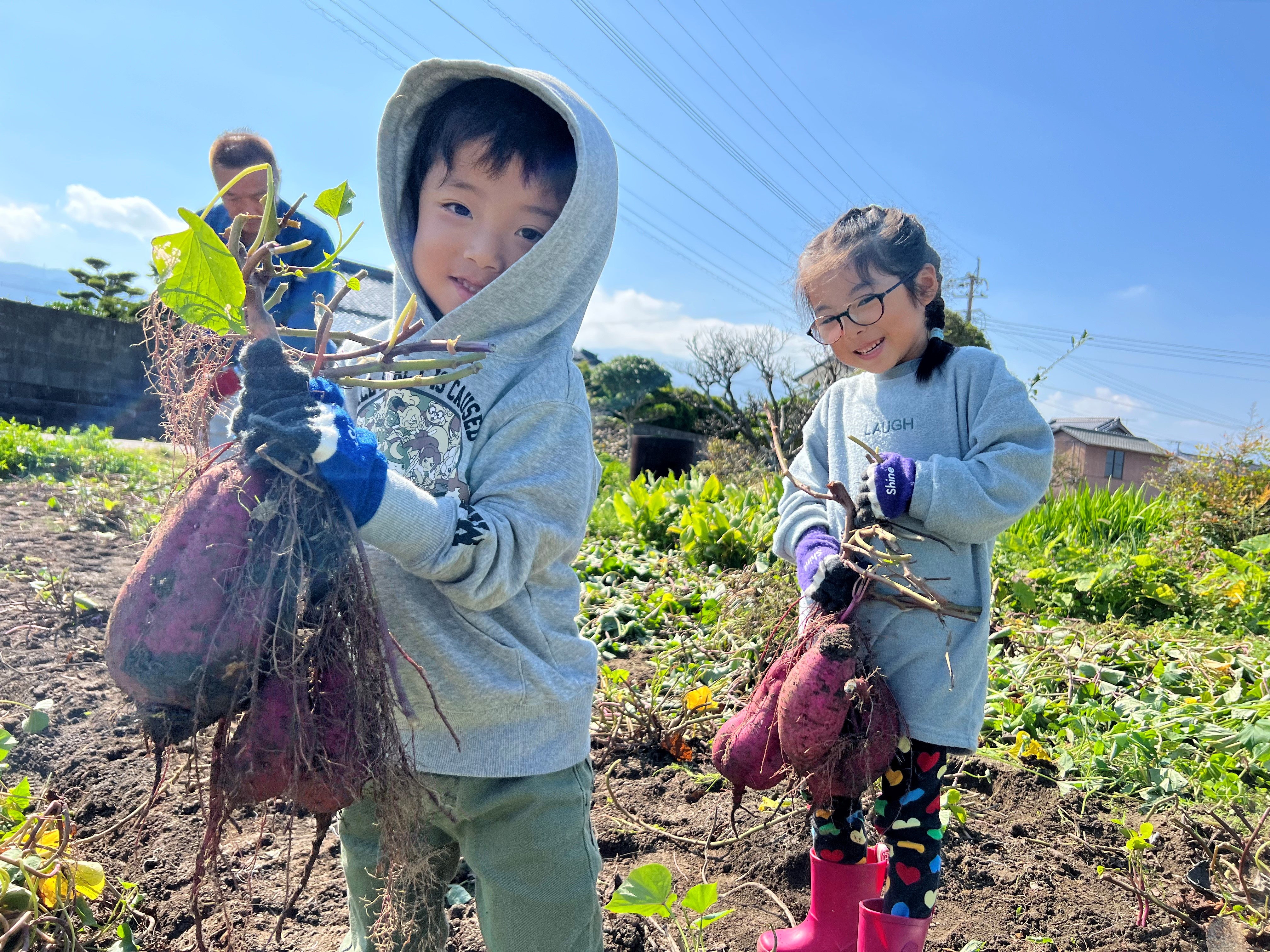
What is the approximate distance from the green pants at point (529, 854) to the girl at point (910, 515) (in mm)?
747

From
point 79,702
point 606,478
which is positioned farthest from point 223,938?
point 606,478

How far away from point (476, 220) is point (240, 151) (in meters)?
2.20

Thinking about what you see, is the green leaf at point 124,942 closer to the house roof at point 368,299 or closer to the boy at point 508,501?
the boy at point 508,501

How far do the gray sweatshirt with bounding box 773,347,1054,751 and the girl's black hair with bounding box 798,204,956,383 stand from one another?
0.09m

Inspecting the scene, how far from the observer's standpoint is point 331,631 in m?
1.09

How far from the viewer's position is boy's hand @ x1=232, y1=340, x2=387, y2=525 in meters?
0.99

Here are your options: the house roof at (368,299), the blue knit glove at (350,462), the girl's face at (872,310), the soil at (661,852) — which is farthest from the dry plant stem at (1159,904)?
the house roof at (368,299)

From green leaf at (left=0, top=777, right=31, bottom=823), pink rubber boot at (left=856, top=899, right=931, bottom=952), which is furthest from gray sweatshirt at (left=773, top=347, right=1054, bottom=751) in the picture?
green leaf at (left=0, top=777, right=31, bottom=823)

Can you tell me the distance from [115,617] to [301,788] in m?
0.33

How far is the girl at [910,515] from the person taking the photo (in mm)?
1757

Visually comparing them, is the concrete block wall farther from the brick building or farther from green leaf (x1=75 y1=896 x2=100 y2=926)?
the brick building

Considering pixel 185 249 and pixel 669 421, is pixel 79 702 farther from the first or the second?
pixel 669 421

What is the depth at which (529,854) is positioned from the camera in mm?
1330

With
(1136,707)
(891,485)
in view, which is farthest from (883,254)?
(1136,707)
